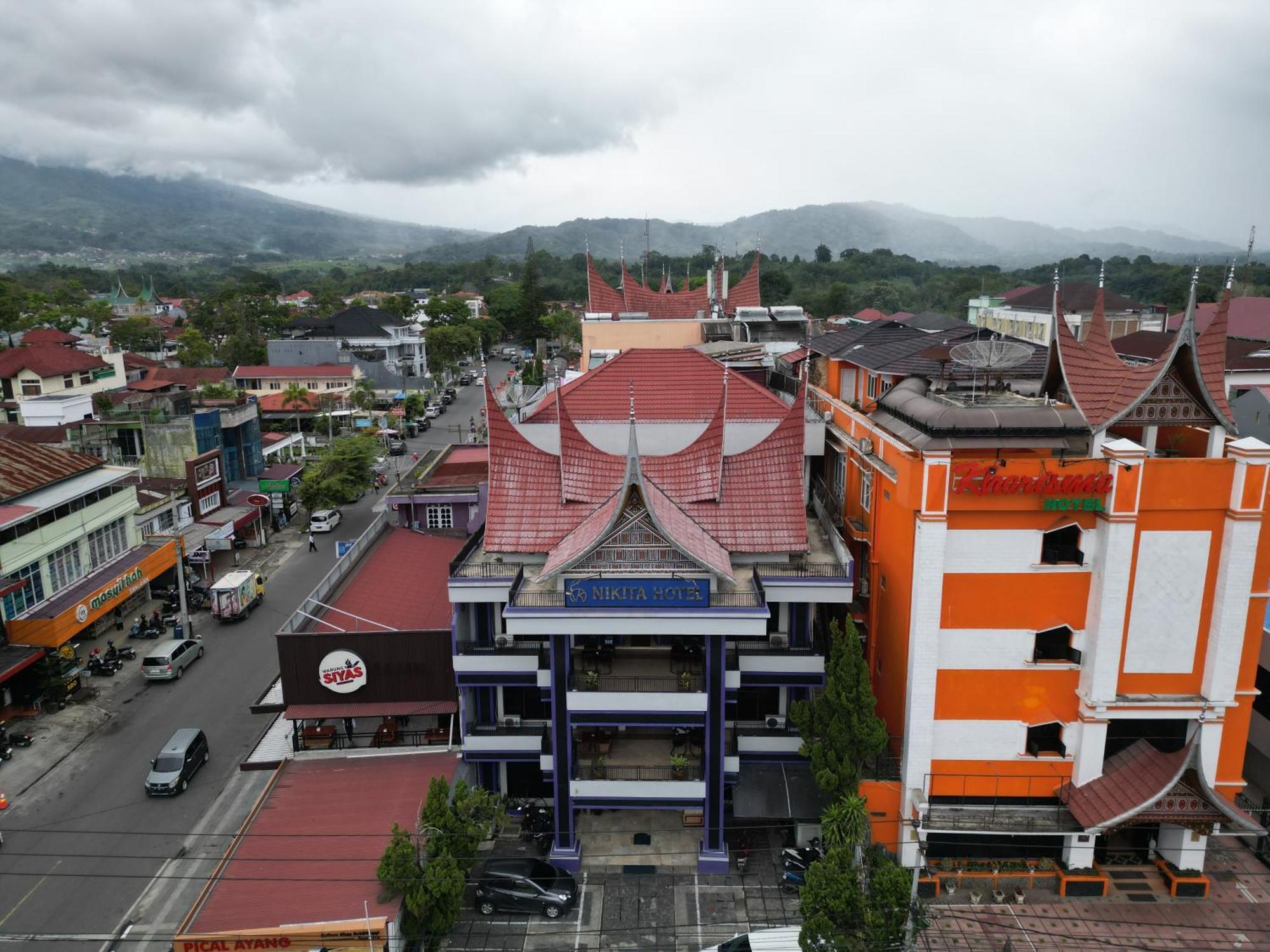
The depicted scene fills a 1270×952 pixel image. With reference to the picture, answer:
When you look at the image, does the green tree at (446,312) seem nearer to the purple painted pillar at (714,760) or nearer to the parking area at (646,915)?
the purple painted pillar at (714,760)

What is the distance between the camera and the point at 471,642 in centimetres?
2247

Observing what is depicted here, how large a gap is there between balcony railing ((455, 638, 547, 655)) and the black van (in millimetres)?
9996

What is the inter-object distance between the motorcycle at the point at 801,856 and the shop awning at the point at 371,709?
9.57 metres

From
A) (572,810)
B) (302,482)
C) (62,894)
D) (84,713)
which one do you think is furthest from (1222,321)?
(302,482)

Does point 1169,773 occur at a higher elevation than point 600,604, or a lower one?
lower

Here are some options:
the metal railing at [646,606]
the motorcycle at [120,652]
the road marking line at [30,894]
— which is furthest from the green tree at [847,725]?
the motorcycle at [120,652]

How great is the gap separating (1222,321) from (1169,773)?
10.9 meters

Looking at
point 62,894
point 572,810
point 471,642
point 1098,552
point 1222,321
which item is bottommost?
point 62,894

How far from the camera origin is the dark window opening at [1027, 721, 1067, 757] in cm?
2047

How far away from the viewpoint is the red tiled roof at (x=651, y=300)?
50.0 meters

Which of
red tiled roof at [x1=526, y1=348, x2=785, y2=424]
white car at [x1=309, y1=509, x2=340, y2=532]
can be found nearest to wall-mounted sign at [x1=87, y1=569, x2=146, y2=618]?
white car at [x1=309, y1=509, x2=340, y2=532]

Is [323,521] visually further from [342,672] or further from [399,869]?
[399,869]

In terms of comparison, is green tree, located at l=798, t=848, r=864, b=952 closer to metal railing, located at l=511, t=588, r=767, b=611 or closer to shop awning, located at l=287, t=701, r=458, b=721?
metal railing, located at l=511, t=588, r=767, b=611

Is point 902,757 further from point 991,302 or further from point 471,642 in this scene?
point 991,302
